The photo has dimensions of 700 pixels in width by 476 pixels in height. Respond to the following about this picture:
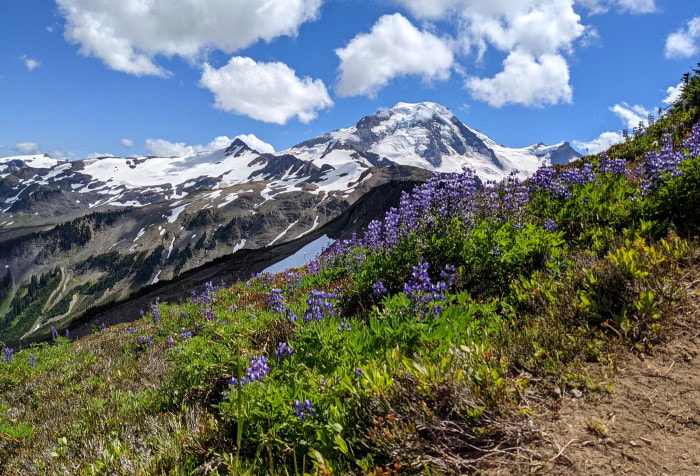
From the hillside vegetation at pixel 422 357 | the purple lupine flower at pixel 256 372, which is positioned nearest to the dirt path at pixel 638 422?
the hillside vegetation at pixel 422 357

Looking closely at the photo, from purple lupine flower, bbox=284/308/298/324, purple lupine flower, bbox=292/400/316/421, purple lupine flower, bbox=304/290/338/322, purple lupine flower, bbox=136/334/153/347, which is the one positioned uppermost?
purple lupine flower, bbox=304/290/338/322

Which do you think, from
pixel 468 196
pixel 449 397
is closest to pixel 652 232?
pixel 468 196

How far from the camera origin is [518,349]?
3.34 meters

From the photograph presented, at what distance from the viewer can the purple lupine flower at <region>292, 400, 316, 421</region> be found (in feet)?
9.29

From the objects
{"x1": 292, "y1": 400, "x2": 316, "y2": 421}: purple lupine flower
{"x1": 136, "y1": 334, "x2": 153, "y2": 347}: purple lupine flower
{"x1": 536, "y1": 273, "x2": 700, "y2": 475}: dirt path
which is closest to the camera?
{"x1": 536, "y1": 273, "x2": 700, "y2": 475}: dirt path

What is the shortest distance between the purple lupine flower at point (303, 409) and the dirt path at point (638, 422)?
1530 mm

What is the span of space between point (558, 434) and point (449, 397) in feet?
2.28

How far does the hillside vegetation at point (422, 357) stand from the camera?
2.69m

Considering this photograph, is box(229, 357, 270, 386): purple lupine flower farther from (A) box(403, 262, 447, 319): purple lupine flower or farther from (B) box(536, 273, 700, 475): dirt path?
(B) box(536, 273, 700, 475): dirt path

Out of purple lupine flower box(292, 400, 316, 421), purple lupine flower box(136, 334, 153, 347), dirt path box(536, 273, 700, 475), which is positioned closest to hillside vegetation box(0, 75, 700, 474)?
purple lupine flower box(292, 400, 316, 421)

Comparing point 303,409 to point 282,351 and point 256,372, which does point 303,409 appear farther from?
point 282,351

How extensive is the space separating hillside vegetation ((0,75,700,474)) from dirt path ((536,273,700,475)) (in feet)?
0.50

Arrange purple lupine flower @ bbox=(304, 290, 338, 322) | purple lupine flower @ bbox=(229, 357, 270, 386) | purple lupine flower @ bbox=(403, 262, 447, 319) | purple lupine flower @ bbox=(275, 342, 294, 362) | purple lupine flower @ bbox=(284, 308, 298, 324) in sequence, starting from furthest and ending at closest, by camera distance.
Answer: purple lupine flower @ bbox=(284, 308, 298, 324), purple lupine flower @ bbox=(304, 290, 338, 322), purple lupine flower @ bbox=(403, 262, 447, 319), purple lupine flower @ bbox=(275, 342, 294, 362), purple lupine flower @ bbox=(229, 357, 270, 386)

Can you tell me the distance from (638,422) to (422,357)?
1.50 meters
